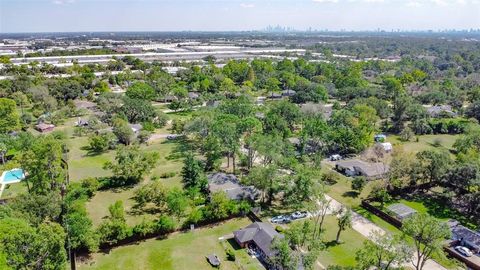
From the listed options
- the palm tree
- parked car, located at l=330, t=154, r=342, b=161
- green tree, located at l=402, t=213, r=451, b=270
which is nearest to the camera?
green tree, located at l=402, t=213, r=451, b=270

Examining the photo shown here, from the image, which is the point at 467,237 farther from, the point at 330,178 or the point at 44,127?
the point at 44,127

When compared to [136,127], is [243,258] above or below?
below

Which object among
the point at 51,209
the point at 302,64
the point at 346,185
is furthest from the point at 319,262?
the point at 302,64

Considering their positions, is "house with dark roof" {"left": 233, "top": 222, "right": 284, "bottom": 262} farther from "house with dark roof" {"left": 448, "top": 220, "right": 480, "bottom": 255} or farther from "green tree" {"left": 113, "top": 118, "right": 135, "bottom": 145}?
"green tree" {"left": 113, "top": 118, "right": 135, "bottom": 145}

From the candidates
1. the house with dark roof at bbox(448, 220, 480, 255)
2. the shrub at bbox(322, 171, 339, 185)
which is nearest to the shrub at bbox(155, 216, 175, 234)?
the shrub at bbox(322, 171, 339, 185)

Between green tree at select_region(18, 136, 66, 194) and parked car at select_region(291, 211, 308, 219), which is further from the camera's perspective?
parked car at select_region(291, 211, 308, 219)

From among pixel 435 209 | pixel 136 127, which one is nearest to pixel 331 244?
pixel 435 209
